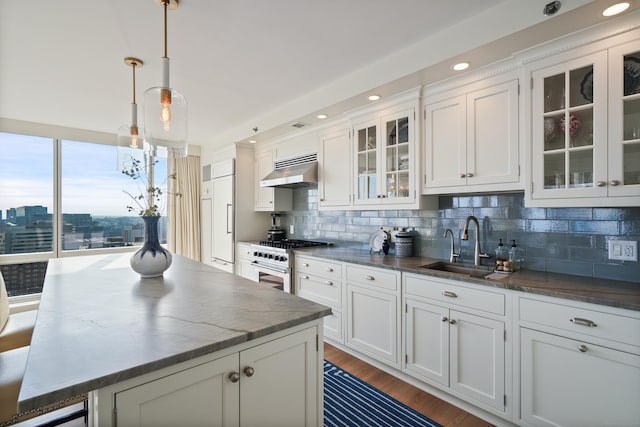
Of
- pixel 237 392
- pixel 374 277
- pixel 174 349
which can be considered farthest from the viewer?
pixel 374 277

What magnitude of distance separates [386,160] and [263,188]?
2.21m

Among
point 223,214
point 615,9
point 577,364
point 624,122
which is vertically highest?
point 615,9

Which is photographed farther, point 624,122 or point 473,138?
point 473,138

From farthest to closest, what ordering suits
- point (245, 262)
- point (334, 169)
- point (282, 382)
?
1. point (245, 262)
2. point (334, 169)
3. point (282, 382)

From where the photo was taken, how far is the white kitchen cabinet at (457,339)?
1862 mm

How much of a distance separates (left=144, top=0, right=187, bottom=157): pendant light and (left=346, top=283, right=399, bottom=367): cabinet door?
6.11ft

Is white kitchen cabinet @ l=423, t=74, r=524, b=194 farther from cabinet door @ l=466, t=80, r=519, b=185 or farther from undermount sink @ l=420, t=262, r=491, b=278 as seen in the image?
undermount sink @ l=420, t=262, r=491, b=278

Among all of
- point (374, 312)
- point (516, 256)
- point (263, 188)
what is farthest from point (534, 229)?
point (263, 188)

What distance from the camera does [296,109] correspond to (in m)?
3.37

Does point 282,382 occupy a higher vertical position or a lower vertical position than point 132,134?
lower

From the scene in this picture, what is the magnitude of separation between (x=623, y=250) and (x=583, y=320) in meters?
0.64

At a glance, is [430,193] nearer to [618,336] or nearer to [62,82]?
[618,336]

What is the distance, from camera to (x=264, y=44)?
2258mm

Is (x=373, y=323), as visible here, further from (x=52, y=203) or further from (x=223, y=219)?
(x=52, y=203)
